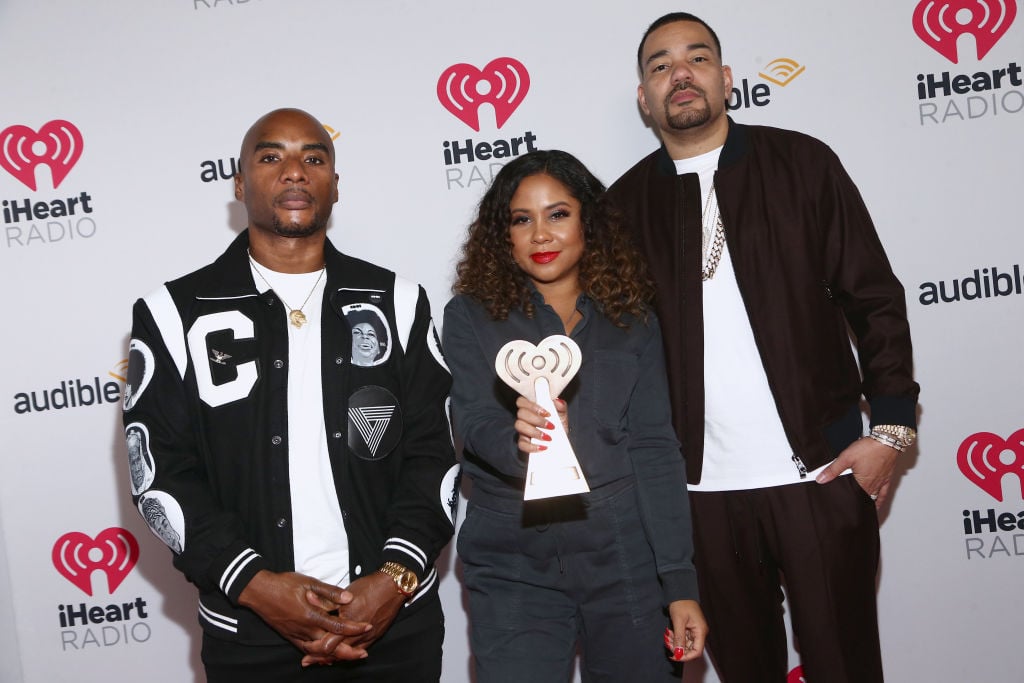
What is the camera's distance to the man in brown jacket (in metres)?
2.40

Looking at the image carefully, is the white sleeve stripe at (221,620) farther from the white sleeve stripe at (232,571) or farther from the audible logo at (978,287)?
the audible logo at (978,287)

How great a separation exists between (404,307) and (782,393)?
3.38 ft

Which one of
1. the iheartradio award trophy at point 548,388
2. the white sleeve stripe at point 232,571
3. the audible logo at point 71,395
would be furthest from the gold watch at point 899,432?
the audible logo at point 71,395

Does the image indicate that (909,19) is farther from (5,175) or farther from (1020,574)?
(5,175)

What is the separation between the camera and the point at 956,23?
A: 3.12 metres

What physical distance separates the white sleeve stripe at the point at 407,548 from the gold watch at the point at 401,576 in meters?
0.03

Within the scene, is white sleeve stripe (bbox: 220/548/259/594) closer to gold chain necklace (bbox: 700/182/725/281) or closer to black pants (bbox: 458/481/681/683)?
black pants (bbox: 458/481/681/683)

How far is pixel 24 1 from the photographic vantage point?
3.23 meters

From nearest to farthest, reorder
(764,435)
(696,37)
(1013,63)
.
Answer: (764,435), (696,37), (1013,63)

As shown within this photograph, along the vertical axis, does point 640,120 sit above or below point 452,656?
above

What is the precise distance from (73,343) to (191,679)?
1296 mm

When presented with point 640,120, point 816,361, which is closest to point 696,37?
point 640,120

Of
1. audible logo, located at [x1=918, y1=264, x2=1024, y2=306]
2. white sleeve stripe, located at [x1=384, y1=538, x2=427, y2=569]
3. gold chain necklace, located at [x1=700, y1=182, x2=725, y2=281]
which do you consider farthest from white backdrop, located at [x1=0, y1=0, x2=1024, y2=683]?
white sleeve stripe, located at [x1=384, y1=538, x2=427, y2=569]

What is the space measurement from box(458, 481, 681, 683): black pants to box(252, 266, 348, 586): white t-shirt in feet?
1.19
